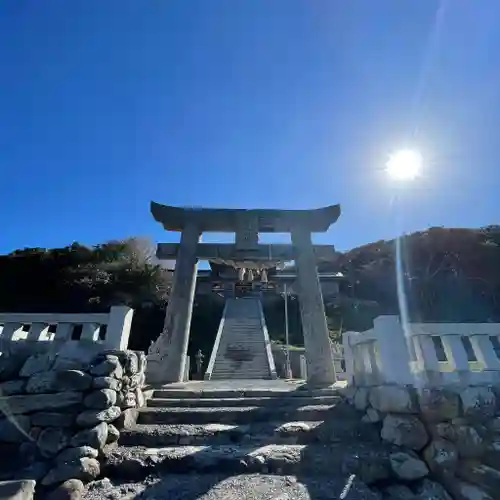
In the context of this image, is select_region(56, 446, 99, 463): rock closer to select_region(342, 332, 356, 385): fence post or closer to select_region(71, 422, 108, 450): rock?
select_region(71, 422, 108, 450): rock

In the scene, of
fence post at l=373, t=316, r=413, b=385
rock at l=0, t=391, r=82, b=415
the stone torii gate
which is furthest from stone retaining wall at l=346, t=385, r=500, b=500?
the stone torii gate

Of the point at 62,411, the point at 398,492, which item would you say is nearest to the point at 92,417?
the point at 62,411

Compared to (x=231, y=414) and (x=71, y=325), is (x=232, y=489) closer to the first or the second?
(x=231, y=414)

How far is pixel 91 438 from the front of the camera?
10.5 ft

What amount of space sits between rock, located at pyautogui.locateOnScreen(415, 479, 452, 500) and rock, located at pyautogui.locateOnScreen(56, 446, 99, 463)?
291 centimetres

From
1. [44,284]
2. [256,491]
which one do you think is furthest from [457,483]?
[44,284]

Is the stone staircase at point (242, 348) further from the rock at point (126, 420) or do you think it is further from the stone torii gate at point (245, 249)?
the rock at point (126, 420)

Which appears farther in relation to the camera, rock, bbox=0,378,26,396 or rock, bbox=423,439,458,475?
rock, bbox=0,378,26,396

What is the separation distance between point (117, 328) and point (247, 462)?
7.14ft

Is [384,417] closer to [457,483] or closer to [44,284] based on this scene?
[457,483]

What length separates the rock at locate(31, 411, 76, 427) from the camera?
346 cm

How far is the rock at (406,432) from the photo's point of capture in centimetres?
324

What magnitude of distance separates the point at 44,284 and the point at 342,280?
2089cm

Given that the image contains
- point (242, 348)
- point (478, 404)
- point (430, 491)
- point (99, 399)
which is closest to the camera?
point (430, 491)
